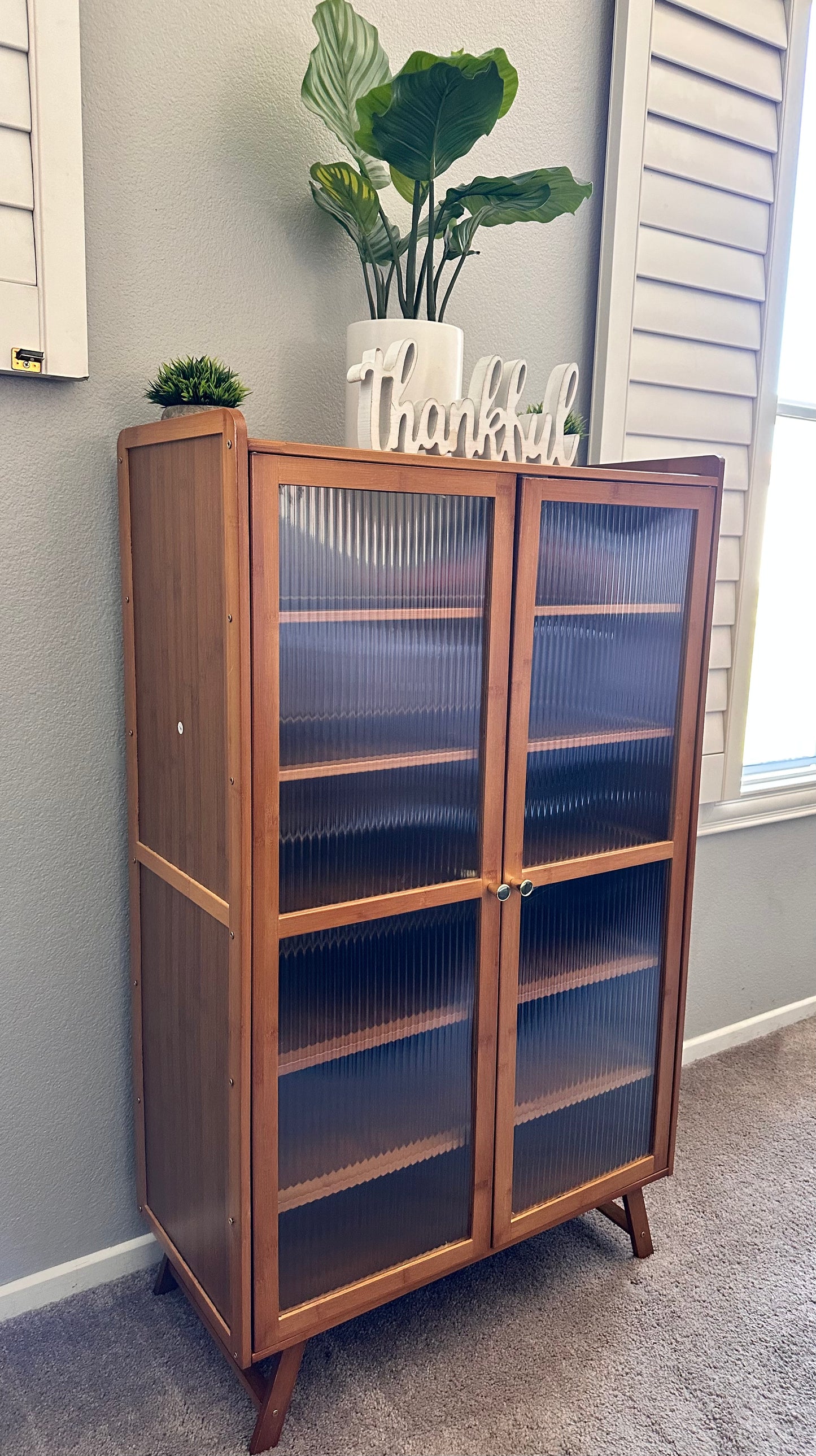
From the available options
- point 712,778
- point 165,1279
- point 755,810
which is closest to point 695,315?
point 712,778

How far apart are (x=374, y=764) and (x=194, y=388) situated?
0.55 meters

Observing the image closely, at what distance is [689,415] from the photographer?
216 centimetres

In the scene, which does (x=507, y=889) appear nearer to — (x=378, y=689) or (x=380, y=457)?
(x=378, y=689)

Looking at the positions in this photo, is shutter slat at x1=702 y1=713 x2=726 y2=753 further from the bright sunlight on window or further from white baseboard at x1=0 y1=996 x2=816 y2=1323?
white baseboard at x1=0 y1=996 x2=816 y2=1323

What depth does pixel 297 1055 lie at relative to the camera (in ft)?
4.39

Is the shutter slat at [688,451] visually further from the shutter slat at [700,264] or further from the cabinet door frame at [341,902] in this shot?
the cabinet door frame at [341,902]

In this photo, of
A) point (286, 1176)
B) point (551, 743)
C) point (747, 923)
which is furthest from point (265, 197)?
point (747, 923)

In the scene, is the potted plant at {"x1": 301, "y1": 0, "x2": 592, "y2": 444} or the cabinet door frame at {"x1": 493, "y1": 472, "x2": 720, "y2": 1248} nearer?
the potted plant at {"x1": 301, "y1": 0, "x2": 592, "y2": 444}

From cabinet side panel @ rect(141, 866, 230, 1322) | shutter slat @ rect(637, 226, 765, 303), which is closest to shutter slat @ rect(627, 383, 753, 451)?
shutter slat @ rect(637, 226, 765, 303)

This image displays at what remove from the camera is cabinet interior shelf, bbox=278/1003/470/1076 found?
134 centimetres

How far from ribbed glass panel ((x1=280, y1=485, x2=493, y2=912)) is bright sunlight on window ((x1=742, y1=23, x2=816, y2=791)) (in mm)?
1261

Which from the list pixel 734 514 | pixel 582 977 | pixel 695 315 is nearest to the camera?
pixel 582 977

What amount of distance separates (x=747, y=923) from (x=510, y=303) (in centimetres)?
164

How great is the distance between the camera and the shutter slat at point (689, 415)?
6.82ft
